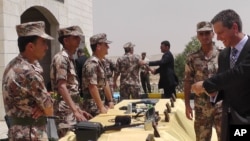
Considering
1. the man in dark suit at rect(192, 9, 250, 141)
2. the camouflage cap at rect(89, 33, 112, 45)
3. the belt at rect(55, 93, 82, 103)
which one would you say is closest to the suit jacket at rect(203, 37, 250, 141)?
the man in dark suit at rect(192, 9, 250, 141)

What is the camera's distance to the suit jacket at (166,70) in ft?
32.8

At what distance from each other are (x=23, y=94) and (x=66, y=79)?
1.30 metres

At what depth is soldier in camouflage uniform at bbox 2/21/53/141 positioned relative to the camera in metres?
3.29

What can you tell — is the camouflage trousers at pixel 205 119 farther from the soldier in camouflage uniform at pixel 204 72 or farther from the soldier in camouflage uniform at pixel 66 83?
the soldier in camouflage uniform at pixel 66 83

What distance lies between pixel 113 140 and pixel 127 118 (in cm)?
63

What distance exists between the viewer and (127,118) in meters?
4.05

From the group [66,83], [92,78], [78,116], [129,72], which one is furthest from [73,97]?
[129,72]

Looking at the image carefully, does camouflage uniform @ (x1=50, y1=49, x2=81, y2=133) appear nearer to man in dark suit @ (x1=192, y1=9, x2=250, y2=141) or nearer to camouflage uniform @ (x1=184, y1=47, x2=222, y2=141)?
camouflage uniform @ (x1=184, y1=47, x2=222, y2=141)

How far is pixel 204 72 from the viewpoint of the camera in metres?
5.03

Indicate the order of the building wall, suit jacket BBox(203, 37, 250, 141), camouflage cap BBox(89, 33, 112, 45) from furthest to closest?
the building wall < camouflage cap BBox(89, 33, 112, 45) < suit jacket BBox(203, 37, 250, 141)

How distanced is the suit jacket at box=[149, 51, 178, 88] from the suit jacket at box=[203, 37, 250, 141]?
256 inches

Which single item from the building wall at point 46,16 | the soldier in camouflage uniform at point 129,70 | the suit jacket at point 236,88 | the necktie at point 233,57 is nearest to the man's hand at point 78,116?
the suit jacket at point 236,88

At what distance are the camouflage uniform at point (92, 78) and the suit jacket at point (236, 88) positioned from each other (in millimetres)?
2042

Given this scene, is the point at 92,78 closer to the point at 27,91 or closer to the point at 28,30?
the point at 28,30
